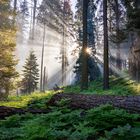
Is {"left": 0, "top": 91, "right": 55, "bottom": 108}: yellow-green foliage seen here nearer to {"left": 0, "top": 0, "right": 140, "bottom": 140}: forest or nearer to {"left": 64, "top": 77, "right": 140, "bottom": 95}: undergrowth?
{"left": 0, "top": 0, "right": 140, "bottom": 140}: forest

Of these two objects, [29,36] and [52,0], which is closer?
[52,0]

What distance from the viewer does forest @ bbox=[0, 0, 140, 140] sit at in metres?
6.88

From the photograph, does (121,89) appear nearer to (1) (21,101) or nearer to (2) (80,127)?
(1) (21,101)

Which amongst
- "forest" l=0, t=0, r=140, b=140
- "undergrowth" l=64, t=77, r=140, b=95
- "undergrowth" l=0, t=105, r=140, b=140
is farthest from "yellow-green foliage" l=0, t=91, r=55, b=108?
"undergrowth" l=0, t=105, r=140, b=140

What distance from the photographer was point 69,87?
130 ft

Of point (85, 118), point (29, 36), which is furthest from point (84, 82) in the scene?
point (29, 36)

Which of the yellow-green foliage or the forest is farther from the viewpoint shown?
the yellow-green foliage

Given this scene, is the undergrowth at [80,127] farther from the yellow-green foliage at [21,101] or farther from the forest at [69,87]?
the yellow-green foliage at [21,101]

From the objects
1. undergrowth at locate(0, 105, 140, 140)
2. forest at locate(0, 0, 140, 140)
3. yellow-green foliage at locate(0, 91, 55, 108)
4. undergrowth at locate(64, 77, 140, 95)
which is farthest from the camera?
undergrowth at locate(64, 77, 140, 95)

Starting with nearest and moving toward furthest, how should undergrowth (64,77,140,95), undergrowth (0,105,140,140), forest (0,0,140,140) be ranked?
undergrowth (0,105,140,140)
forest (0,0,140,140)
undergrowth (64,77,140,95)

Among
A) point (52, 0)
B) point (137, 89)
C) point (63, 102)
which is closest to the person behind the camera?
point (63, 102)

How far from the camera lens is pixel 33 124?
7430mm

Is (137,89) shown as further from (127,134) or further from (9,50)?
(127,134)

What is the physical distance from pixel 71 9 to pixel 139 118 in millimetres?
56993
